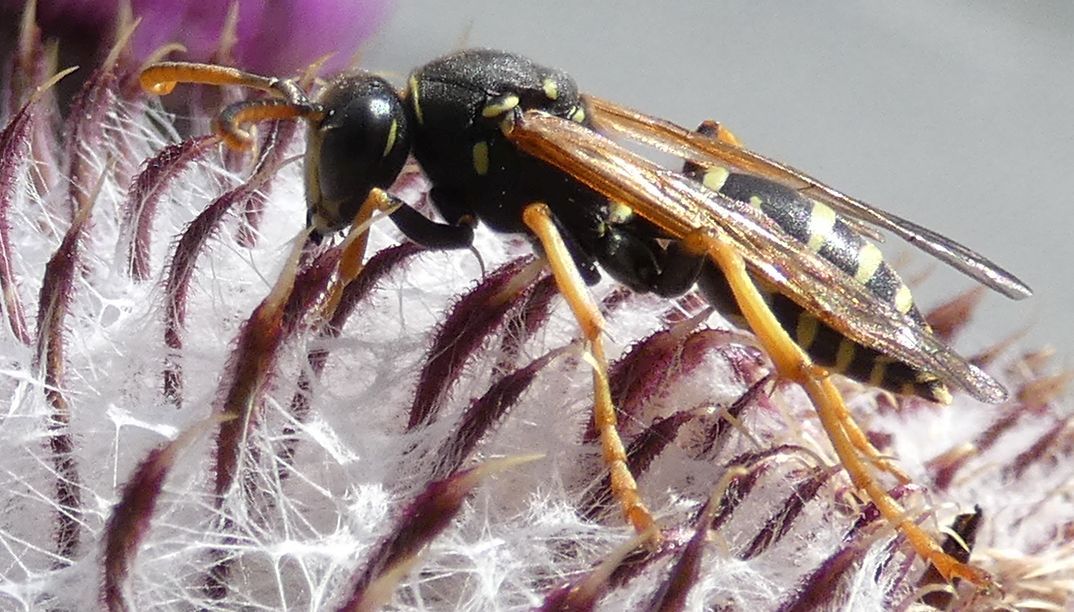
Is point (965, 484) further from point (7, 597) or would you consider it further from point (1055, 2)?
point (1055, 2)

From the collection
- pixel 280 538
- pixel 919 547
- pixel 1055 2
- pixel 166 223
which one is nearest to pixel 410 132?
pixel 166 223

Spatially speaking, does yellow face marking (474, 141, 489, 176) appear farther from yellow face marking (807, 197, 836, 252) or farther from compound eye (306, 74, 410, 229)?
yellow face marking (807, 197, 836, 252)

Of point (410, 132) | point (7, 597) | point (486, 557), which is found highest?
point (410, 132)

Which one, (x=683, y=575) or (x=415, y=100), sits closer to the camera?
(x=683, y=575)

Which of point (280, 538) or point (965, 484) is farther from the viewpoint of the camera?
point (965, 484)

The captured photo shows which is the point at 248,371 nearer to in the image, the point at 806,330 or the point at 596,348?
the point at 596,348

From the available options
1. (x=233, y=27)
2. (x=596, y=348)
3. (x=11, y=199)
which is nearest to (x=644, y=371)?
(x=596, y=348)

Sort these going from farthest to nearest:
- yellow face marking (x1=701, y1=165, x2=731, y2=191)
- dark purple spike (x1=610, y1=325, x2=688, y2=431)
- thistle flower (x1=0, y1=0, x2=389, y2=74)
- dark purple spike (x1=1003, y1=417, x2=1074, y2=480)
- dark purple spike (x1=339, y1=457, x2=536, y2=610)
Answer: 1. thistle flower (x1=0, y1=0, x2=389, y2=74)
2. dark purple spike (x1=1003, y1=417, x2=1074, y2=480)
3. yellow face marking (x1=701, y1=165, x2=731, y2=191)
4. dark purple spike (x1=610, y1=325, x2=688, y2=431)
5. dark purple spike (x1=339, y1=457, x2=536, y2=610)

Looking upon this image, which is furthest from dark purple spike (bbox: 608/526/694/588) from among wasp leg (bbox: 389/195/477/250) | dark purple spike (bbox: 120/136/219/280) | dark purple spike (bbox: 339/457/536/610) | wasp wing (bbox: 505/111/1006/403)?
dark purple spike (bbox: 120/136/219/280)
